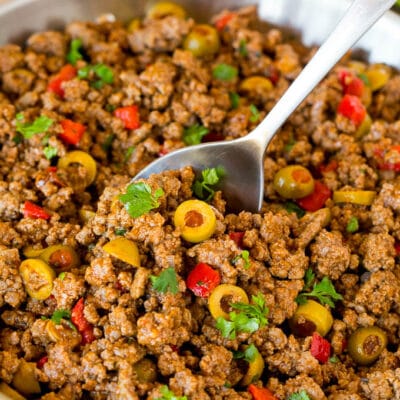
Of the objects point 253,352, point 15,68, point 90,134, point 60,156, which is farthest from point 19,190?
point 253,352

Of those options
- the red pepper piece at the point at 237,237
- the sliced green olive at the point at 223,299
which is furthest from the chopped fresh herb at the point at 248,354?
the red pepper piece at the point at 237,237

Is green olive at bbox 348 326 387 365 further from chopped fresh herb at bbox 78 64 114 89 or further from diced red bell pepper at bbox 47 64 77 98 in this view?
diced red bell pepper at bbox 47 64 77 98

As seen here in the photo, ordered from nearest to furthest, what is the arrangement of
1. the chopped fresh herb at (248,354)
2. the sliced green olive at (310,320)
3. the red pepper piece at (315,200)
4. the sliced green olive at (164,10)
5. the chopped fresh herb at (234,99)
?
the chopped fresh herb at (248,354) < the sliced green olive at (310,320) < the red pepper piece at (315,200) < the chopped fresh herb at (234,99) < the sliced green olive at (164,10)

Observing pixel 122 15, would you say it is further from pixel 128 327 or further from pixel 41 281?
pixel 128 327

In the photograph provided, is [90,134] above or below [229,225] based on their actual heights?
below

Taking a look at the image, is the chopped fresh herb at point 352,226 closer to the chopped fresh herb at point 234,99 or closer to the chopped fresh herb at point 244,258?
the chopped fresh herb at point 244,258

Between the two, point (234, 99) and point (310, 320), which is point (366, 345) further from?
point (234, 99)
